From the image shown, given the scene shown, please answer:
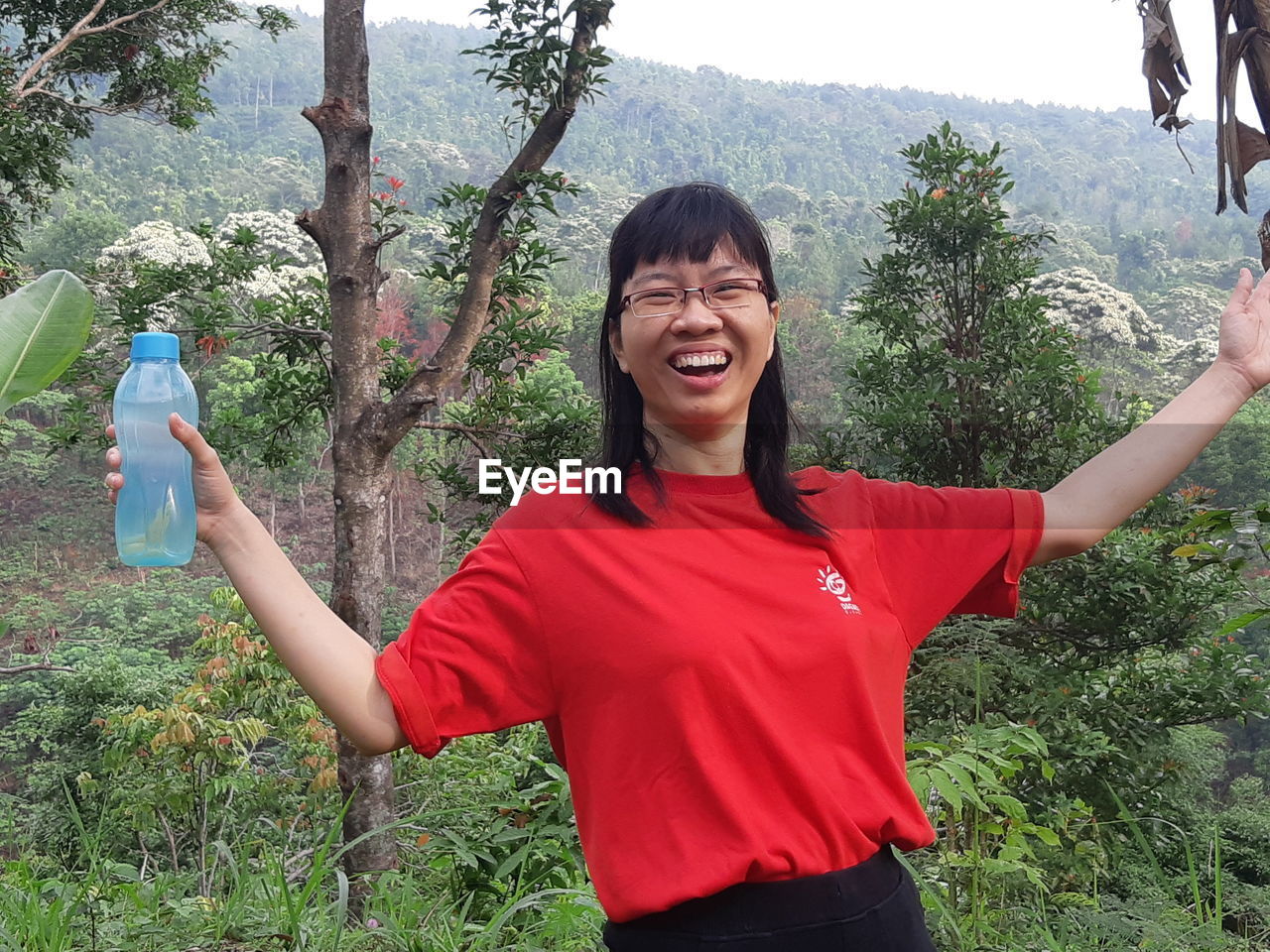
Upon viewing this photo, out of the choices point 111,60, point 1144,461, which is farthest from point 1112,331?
point 1144,461

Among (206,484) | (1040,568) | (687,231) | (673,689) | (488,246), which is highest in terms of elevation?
(488,246)

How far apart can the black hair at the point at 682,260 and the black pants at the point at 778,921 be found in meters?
0.29

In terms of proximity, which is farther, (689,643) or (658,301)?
(658,301)

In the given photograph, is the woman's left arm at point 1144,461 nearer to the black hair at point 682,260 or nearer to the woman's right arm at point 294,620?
the black hair at point 682,260

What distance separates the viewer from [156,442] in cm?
90

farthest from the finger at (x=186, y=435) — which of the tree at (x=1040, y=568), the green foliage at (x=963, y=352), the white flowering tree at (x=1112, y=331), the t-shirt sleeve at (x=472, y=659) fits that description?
the white flowering tree at (x=1112, y=331)

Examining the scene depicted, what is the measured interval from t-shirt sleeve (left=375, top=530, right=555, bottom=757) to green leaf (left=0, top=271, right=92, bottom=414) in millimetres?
439

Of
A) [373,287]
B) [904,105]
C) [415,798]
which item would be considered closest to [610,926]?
[373,287]

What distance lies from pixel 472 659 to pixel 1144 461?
0.66 meters

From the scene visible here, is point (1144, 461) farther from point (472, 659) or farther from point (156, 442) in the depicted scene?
point (156, 442)

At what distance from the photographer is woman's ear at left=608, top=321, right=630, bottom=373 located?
1.02m

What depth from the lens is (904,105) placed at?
4756cm

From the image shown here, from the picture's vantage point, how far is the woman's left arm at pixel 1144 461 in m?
1.06

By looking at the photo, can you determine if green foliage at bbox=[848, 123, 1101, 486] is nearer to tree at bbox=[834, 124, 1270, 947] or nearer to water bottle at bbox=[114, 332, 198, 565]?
tree at bbox=[834, 124, 1270, 947]
